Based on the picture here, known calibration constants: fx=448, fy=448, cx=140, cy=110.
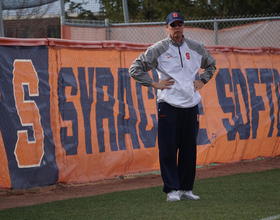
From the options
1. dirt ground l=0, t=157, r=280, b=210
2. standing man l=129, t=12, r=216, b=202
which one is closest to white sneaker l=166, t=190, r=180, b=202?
standing man l=129, t=12, r=216, b=202

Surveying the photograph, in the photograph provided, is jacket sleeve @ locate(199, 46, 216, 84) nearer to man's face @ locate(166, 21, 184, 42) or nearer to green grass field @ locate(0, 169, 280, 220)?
man's face @ locate(166, 21, 184, 42)

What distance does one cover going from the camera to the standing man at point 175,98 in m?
4.63

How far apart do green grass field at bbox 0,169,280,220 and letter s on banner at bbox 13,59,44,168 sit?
3.54 ft

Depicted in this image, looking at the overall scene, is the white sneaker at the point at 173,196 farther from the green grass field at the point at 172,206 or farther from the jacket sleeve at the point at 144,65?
the jacket sleeve at the point at 144,65

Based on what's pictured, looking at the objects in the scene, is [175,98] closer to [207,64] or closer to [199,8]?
[207,64]

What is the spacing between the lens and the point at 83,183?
661 cm

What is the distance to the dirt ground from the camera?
18.5ft

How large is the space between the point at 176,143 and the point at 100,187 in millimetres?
2033

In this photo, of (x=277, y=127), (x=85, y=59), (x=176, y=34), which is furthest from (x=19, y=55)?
(x=277, y=127)

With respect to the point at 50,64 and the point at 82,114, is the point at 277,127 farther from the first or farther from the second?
the point at 50,64

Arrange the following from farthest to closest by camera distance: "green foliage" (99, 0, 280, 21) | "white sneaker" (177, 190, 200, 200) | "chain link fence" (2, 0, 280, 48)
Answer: "green foliage" (99, 0, 280, 21)
"chain link fence" (2, 0, 280, 48)
"white sneaker" (177, 190, 200, 200)

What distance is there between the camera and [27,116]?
5.98 m

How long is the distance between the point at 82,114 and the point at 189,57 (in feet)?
7.59

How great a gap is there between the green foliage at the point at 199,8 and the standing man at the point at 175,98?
13.6 m
